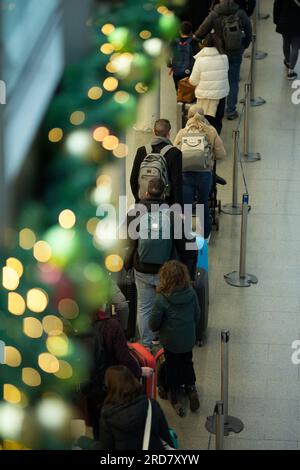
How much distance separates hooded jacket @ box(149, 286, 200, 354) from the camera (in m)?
7.64

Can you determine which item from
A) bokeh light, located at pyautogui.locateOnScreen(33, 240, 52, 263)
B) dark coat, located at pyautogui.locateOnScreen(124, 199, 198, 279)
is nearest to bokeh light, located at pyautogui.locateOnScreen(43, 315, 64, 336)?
bokeh light, located at pyautogui.locateOnScreen(33, 240, 52, 263)

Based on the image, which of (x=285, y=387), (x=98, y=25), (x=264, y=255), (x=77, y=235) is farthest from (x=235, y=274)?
(x=77, y=235)

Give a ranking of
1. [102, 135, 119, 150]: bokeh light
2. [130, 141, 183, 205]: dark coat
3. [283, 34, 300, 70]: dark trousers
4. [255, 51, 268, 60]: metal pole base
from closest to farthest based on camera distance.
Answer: [102, 135, 119, 150]: bokeh light < [130, 141, 183, 205]: dark coat < [283, 34, 300, 70]: dark trousers < [255, 51, 268, 60]: metal pole base

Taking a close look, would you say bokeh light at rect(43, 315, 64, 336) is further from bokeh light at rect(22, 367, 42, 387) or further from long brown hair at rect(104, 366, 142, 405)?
long brown hair at rect(104, 366, 142, 405)

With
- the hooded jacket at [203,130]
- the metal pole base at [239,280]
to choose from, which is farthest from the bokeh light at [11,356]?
the hooded jacket at [203,130]

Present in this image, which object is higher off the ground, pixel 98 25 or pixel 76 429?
pixel 98 25

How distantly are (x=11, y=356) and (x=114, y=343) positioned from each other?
7.55 ft

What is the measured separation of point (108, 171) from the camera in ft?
21.1

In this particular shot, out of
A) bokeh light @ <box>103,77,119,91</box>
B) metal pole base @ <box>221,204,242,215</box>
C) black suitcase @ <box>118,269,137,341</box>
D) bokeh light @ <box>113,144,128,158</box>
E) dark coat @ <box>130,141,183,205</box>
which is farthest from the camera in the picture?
metal pole base @ <box>221,204,242,215</box>

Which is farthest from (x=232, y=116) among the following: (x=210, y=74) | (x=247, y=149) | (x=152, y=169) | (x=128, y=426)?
(x=128, y=426)

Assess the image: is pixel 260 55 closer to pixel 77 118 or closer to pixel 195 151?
pixel 195 151

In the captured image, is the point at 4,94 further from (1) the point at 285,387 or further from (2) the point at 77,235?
(1) the point at 285,387

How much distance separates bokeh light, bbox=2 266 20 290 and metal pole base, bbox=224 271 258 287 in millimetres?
5481

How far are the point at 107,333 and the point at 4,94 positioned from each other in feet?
7.58
